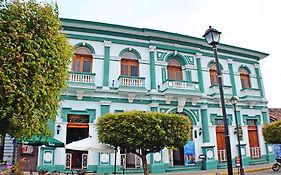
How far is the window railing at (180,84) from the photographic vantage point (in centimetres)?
1637

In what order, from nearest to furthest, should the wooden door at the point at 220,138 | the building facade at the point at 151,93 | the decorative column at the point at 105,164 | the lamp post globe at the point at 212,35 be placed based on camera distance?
1. the lamp post globe at the point at 212,35
2. the decorative column at the point at 105,164
3. the building facade at the point at 151,93
4. the wooden door at the point at 220,138

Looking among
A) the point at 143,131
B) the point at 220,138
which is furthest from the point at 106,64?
the point at 220,138

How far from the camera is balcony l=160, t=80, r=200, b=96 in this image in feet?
53.1

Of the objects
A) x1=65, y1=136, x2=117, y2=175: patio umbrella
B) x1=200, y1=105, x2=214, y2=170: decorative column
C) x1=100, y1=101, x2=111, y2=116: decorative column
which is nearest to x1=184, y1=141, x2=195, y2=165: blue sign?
x1=200, y1=105, x2=214, y2=170: decorative column

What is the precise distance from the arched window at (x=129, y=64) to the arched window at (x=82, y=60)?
2.11m

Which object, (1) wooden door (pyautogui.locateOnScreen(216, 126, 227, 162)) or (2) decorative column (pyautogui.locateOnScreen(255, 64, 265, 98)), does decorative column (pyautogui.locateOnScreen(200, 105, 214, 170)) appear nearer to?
(1) wooden door (pyautogui.locateOnScreen(216, 126, 227, 162))

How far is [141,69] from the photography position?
54.9ft

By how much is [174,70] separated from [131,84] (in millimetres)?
3835

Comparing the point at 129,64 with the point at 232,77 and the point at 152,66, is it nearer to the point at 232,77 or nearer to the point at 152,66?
the point at 152,66

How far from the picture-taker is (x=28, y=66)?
5.14 m

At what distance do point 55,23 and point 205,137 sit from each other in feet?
44.5

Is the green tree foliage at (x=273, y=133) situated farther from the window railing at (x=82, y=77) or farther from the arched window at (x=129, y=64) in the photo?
the window railing at (x=82, y=77)

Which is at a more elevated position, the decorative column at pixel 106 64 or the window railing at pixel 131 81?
the decorative column at pixel 106 64

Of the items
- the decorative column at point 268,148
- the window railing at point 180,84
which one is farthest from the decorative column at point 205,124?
the decorative column at point 268,148
